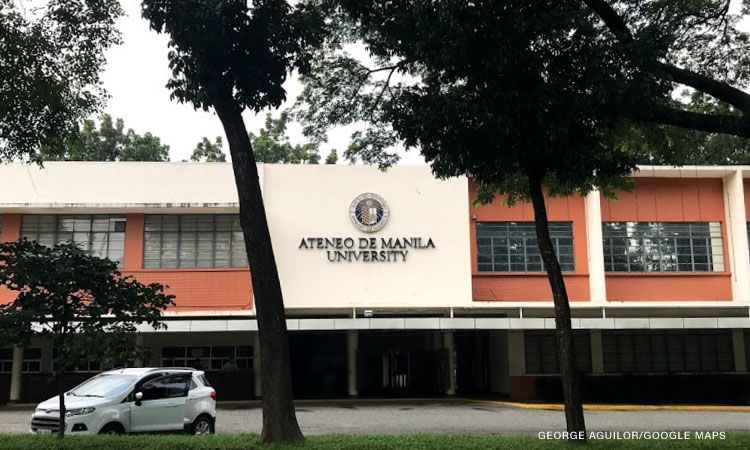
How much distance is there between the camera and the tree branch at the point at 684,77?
11977 mm

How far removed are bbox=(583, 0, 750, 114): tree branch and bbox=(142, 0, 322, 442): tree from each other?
4.50m

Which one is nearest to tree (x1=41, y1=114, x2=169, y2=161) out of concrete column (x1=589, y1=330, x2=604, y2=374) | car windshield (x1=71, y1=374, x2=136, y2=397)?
concrete column (x1=589, y1=330, x2=604, y2=374)

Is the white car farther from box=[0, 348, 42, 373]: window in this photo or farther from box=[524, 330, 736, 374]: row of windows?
box=[524, 330, 736, 374]: row of windows

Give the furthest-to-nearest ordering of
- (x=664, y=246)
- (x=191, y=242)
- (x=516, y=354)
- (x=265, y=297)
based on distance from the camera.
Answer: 1. (x=516, y=354)
2. (x=664, y=246)
3. (x=191, y=242)
4. (x=265, y=297)

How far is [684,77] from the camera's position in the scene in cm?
1230

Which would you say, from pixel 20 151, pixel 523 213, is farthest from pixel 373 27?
pixel 523 213

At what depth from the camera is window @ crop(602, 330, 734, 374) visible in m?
27.0

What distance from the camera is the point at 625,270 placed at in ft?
84.7

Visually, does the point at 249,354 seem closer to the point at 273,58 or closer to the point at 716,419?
the point at 716,419

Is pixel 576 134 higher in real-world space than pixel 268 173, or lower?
lower

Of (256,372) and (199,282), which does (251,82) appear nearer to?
(199,282)

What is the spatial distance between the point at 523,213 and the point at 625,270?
3.86m

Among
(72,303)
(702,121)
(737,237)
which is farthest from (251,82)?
(737,237)

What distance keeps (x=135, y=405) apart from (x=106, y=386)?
858 mm
